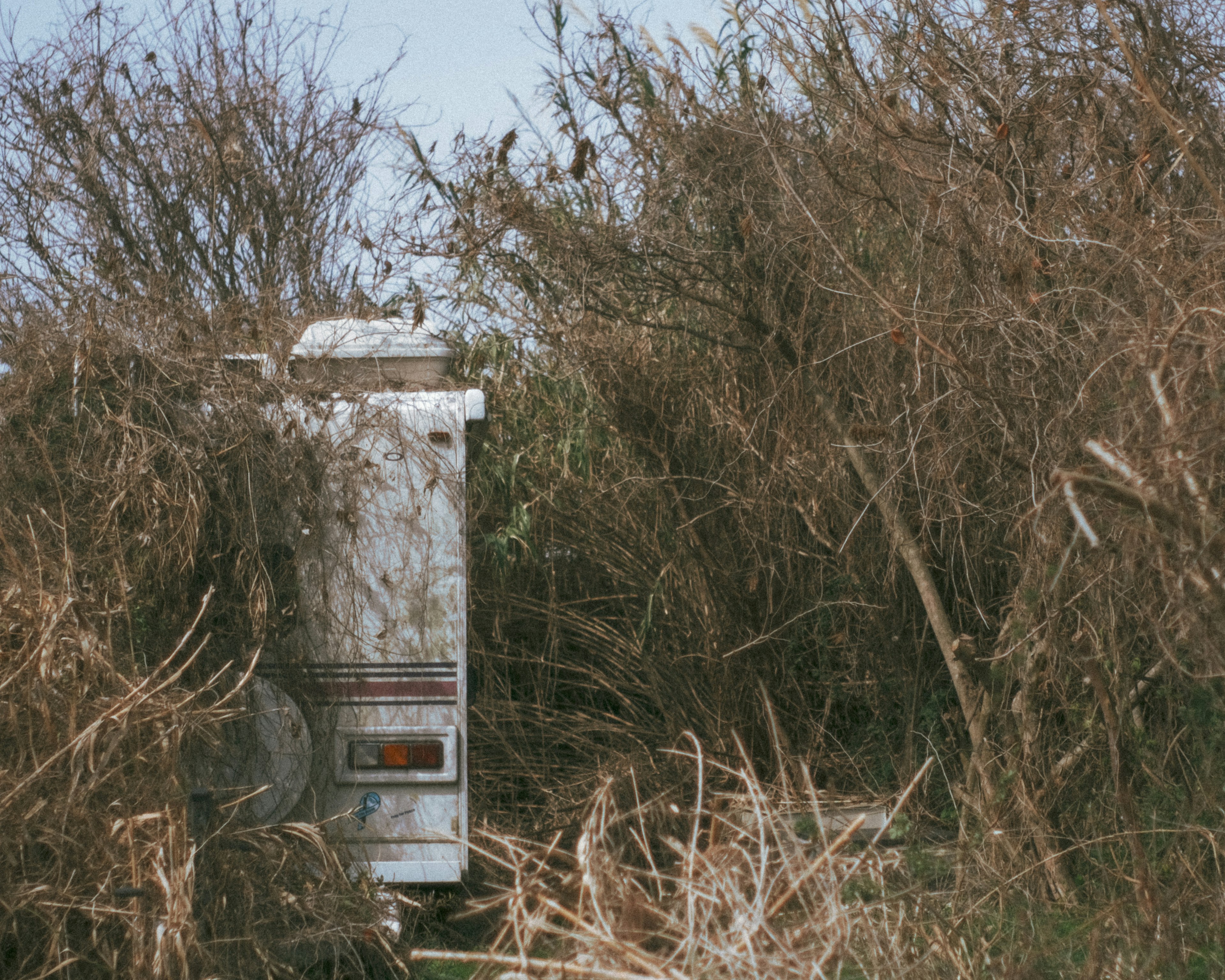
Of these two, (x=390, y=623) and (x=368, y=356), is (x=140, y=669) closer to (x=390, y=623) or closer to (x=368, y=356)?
(x=390, y=623)

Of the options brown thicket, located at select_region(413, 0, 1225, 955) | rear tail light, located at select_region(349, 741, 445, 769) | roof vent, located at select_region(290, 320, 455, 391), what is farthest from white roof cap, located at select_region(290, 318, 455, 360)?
rear tail light, located at select_region(349, 741, 445, 769)

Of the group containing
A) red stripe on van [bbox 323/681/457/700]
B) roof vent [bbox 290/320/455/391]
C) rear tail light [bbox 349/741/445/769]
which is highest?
roof vent [bbox 290/320/455/391]

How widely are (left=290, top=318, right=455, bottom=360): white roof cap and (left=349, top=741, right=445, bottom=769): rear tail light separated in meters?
1.70

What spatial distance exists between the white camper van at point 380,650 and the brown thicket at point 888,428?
1.46m

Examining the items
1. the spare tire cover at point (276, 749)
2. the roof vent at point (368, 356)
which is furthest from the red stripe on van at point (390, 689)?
the roof vent at point (368, 356)

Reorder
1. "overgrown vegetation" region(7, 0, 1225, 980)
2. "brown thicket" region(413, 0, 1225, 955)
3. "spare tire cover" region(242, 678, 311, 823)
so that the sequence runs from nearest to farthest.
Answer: "overgrown vegetation" region(7, 0, 1225, 980) → "brown thicket" region(413, 0, 1225, 955) → "spare tire cover" region(242, 678, 311, 823)

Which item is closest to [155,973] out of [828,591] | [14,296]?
[828,591]

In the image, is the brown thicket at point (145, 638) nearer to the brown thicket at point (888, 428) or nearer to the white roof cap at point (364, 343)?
the white roof cap at point (364, 343)

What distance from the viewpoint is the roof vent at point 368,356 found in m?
5.03

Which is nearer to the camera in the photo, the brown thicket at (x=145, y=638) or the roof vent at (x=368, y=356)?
the brown thicket at (x=145, y=638)

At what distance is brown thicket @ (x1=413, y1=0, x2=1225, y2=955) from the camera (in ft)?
13.4

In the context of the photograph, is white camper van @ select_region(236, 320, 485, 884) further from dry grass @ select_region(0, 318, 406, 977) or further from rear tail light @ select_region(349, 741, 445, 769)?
dry grass @ select_region(0, 318, 406, 977)

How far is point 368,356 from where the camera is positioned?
200 inches

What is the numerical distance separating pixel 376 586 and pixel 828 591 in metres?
2.83
